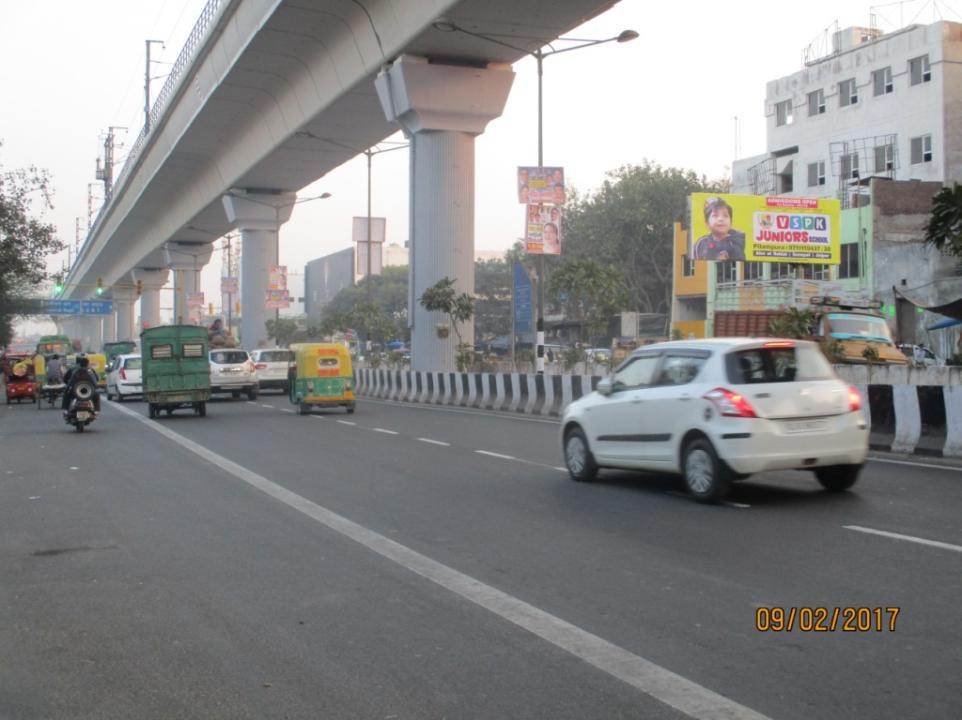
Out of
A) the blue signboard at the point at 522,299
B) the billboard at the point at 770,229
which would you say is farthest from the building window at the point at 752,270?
the blue signboard at the point at 522,299

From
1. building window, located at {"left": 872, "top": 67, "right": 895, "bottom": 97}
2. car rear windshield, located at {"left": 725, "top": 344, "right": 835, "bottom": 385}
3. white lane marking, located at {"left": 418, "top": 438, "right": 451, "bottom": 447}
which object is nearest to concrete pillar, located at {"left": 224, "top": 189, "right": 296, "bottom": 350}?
building window, located at {"left": 872, "top": 67, "right": 895, "bottom": 97}

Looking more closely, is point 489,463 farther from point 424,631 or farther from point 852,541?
point 424,631

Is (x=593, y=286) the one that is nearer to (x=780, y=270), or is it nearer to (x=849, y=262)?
(x=849, y=262)

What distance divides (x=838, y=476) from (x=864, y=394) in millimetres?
5564

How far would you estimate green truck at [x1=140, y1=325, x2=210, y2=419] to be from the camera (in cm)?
2708

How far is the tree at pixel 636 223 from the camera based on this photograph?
64.4 metres

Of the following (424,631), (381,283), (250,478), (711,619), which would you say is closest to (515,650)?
(424,631)

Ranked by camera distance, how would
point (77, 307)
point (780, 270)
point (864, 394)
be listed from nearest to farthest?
point (864, 394) < point (780, 270) < point (77, 307)

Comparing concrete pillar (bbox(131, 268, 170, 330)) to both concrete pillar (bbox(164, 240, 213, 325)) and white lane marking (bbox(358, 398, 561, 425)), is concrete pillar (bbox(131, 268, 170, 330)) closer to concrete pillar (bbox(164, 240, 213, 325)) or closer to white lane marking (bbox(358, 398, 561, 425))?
concrete pillar (bbox(164, 240, 213, 325))

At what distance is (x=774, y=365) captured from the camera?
10.5 metres

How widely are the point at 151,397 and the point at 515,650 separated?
75.4ft

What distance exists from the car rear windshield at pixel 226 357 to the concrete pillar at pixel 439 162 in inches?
236

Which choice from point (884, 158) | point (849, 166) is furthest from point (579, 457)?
point (849, 166)

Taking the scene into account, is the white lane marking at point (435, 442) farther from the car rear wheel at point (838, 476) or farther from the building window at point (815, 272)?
the building window at point (815, 272)
